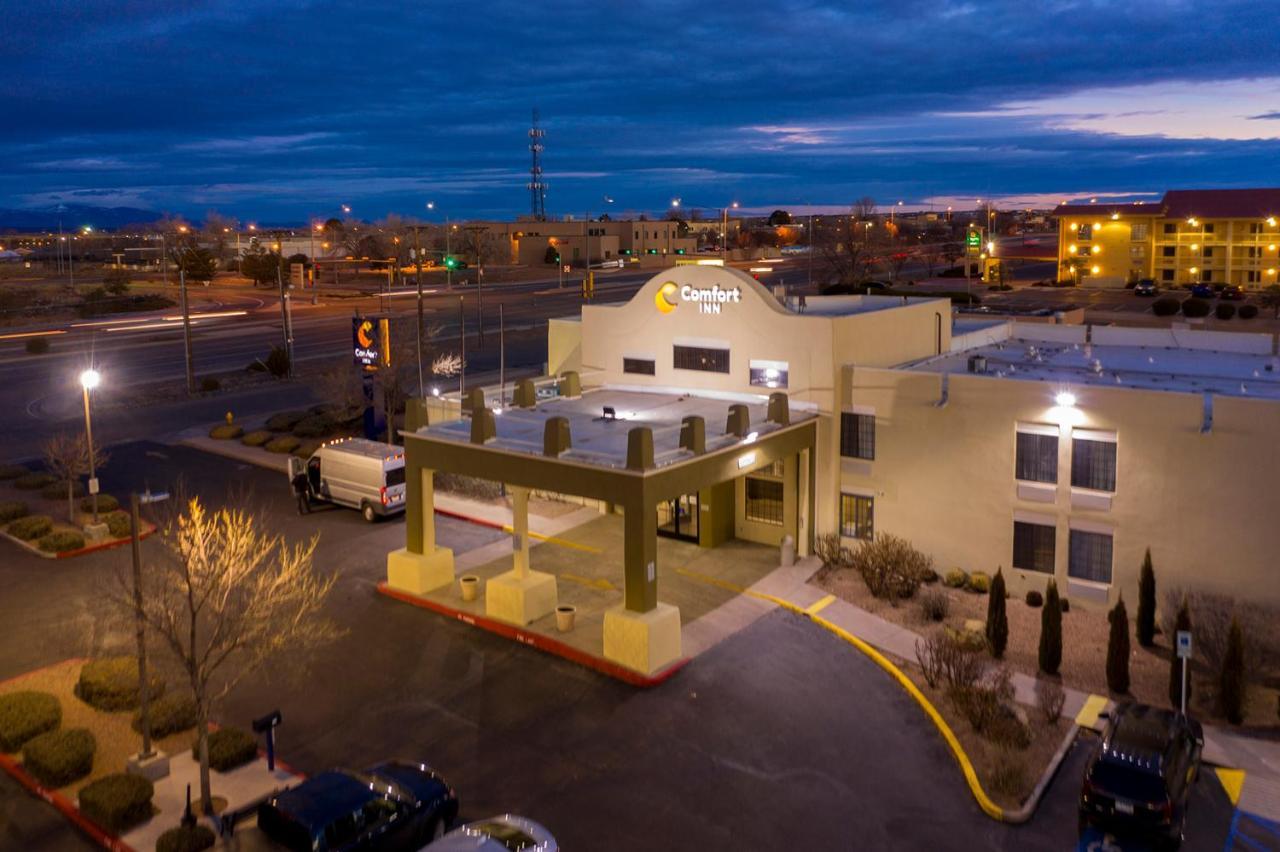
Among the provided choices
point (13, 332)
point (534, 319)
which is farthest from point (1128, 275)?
point (13, 332)

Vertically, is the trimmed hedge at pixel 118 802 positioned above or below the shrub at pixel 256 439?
below

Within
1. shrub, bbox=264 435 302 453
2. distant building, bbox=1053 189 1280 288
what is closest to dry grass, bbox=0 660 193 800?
shrub, bbox=264 435 302 453

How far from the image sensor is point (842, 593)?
80.3ft

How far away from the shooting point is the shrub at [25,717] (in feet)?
57.4

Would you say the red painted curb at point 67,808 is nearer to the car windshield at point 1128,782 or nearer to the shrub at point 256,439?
the car windshield at point 1128,782

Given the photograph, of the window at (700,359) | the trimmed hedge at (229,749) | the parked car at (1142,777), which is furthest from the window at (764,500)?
the trimmed hedge at (229,749)

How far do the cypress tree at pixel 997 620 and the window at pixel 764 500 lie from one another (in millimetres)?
Result: 7702

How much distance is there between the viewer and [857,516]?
2697 cm

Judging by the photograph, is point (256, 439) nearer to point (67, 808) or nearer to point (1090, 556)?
point (67, 808)

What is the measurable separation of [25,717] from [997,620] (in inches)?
714

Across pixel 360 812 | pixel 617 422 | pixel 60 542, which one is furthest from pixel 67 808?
pixel 617 422

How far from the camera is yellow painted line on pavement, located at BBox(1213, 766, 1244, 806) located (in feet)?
52.6

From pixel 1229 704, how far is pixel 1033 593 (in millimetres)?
5672

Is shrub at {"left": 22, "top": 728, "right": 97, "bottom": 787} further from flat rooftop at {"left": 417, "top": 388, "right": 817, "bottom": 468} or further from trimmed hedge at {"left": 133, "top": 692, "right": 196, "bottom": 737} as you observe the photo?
flat rooftop at {"left": 417, "top": 388, "right": 817, "bottom": 468}
